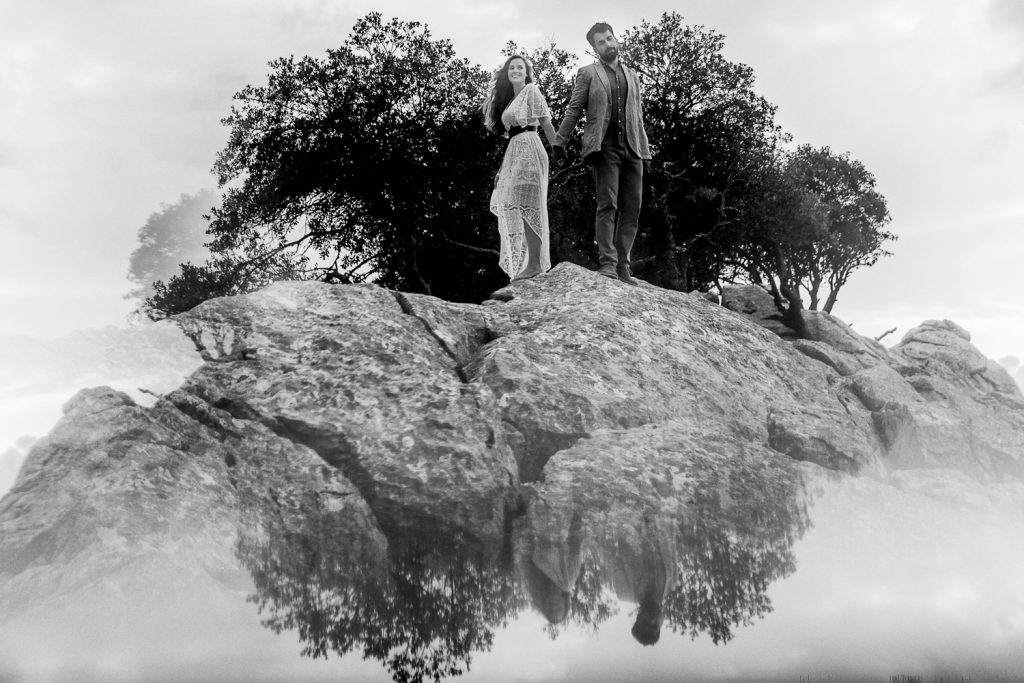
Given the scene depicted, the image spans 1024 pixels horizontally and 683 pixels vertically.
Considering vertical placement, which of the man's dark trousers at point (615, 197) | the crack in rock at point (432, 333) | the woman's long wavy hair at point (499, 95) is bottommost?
the crack in rock at point (432, 333)

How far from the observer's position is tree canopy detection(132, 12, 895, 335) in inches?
894

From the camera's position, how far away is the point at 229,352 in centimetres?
733

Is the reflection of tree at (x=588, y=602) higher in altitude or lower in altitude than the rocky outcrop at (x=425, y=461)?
lower

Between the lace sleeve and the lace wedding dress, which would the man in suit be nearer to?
the lace sleeve

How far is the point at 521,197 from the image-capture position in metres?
12.1

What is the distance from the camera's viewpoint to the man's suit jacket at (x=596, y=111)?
37.3ft

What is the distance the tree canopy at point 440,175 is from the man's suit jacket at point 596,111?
10411mm

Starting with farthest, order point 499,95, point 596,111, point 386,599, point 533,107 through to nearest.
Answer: point 499,95
point 533,107
point 596,111
point 386,599

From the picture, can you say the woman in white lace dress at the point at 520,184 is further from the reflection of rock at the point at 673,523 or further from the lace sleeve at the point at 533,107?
the reflection of rock at the point at 673,523

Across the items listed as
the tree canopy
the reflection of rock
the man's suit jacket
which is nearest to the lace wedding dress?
the man's suit jacket

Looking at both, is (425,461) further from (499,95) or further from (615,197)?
(499,95)

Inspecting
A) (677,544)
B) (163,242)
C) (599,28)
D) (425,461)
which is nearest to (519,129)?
(599,28)

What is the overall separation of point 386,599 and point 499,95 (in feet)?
25.7

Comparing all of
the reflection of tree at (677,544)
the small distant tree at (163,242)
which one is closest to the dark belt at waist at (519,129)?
the reflection of tree at (677,544)
